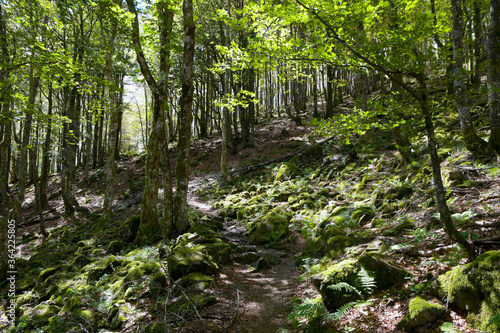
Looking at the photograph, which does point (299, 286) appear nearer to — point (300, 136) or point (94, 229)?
point (94, 229)

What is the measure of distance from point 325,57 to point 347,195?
A: 19.2 ft

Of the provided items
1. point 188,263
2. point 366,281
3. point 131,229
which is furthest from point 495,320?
point 131,229

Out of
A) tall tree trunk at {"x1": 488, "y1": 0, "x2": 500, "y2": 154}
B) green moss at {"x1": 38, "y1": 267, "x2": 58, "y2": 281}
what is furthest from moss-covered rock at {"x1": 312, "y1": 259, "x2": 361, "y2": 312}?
green moss at {"x1": 38, "y1": 267, "x2": 58, "y2": 281}

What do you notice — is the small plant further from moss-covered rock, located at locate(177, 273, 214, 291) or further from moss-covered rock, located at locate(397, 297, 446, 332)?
moss-covered rock, located at locate(177, 273, 214, 291)

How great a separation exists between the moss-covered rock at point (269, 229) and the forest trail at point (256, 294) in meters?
0.47

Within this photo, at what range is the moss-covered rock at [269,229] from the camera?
8195 mm

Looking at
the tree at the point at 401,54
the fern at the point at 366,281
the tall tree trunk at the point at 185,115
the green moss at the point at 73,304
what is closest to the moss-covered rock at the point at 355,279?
the fern at the point at 366,281

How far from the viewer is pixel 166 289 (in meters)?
4.96

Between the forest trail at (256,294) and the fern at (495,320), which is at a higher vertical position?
the fern at (495,320)

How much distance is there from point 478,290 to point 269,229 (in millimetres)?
6090

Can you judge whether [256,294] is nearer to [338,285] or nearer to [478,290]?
[338,285]

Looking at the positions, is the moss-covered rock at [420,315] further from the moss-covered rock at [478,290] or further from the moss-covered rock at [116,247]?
the moss-covered rock at [116,247]

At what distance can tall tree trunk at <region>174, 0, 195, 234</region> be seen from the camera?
799 cm

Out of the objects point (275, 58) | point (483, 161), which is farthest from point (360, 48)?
point (483, 161)
